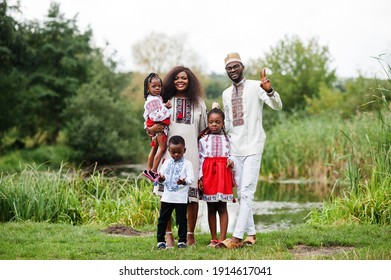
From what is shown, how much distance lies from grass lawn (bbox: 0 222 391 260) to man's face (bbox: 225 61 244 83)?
176 cm

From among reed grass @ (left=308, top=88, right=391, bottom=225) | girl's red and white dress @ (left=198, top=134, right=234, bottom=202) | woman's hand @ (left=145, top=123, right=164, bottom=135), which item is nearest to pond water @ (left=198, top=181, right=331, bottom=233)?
reed grass @ (left=308, top=88, right=391, bottom=225)

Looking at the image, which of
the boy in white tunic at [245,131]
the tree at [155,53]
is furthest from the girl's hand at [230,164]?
the tree at [155,53]

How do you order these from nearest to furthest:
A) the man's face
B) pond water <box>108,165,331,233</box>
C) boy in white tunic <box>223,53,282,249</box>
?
boy in white tunic <box>223,53,282,249</box>
the man's face
pond water <box>108,165,331,233</box>

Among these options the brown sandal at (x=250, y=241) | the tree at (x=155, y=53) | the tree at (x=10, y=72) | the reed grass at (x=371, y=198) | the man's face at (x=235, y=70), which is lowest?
the brown sandal at (x=250, y=241)

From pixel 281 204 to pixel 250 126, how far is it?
6.85 m

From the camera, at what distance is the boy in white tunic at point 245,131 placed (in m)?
5.57

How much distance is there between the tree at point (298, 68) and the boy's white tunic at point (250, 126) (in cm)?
2524

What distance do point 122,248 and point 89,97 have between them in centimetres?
2195

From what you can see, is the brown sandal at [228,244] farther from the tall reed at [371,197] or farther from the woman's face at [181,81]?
the tall reed at [371,197]

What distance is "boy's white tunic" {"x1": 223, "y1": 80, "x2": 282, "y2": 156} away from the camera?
5648mm

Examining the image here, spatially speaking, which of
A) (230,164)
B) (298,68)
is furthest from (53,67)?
(230,164)

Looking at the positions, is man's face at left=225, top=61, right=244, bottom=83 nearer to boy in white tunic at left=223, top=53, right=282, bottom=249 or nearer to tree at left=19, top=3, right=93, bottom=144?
boy in white tunic at left=223, top=53, right=282, bottom=249

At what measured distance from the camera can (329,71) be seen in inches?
1271
